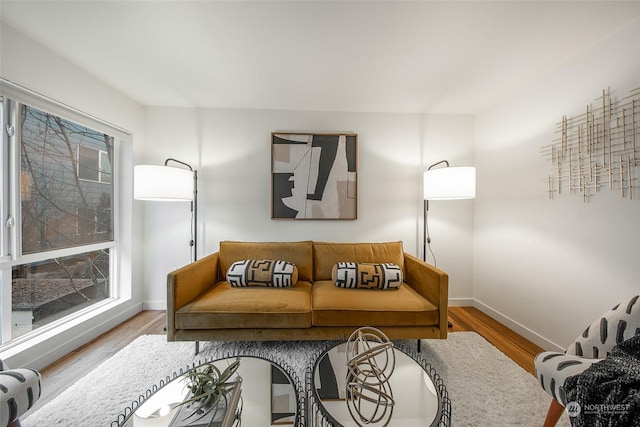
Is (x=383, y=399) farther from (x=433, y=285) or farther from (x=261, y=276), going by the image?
(x=261, y=276)

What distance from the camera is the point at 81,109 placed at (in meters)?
1.80

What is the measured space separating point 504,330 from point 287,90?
3092 millimetres

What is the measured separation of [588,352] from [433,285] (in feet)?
2.50

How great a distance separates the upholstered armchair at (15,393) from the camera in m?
0.84

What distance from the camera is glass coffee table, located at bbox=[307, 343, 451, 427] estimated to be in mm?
849

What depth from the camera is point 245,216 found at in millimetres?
2475

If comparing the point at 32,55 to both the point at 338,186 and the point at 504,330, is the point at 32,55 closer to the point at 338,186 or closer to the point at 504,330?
the point at 338,186

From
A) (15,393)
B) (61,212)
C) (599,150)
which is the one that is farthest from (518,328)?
(61,212)

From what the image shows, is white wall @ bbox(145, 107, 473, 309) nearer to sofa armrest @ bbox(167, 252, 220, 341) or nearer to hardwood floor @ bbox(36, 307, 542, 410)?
hardwood floor @ bbox(36, 307, 542, 410)

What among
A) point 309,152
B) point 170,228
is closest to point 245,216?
point 170,228

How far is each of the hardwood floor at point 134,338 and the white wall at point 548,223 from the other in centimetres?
15

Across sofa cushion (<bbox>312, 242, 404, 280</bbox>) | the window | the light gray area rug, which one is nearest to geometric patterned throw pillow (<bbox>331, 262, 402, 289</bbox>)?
sofa cushion (<bbox>312, 242, 404, 280</bbox>)

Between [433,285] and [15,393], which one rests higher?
[433,285]

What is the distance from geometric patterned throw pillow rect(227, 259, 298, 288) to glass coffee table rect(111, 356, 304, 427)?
2.66ft
